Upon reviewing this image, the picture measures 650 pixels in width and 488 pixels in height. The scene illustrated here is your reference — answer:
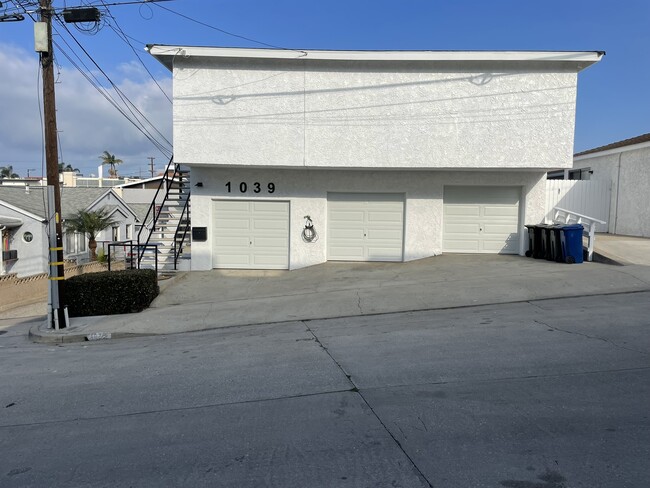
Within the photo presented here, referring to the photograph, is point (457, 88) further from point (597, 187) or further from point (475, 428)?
point (475, 428)

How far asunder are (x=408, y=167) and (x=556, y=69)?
4.96 m

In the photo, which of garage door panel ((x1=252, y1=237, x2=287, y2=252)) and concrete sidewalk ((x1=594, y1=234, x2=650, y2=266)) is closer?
concrete sidewalk ((x1=594, y1=234, x2=650, y2=266))

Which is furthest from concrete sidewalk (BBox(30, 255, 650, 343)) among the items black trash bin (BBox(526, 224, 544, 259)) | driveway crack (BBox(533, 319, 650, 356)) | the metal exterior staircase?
driveway crack (BBox(533, 319, 650, 356))

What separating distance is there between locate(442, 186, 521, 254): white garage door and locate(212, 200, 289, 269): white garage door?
5231 millimetres

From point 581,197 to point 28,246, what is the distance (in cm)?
2656

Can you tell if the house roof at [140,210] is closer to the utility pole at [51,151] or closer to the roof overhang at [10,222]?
the roof overhang at [10,222]

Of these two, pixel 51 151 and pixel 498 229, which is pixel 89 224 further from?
pixel 498 229

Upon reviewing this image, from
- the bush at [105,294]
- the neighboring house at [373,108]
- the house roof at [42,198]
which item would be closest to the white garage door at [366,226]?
the neighboring house at [373,108]

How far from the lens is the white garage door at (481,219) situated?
51.2ft

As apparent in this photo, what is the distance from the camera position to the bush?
10.7 metres

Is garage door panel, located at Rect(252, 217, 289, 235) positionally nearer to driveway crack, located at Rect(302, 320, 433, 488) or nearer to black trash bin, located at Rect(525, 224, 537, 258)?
black trash bin, located at Rect(525, 224, 537, 258)

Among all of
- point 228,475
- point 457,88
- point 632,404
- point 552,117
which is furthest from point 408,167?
point 228,475

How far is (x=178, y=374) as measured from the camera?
6277 millimetres

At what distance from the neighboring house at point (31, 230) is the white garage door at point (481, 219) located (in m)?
18.4
